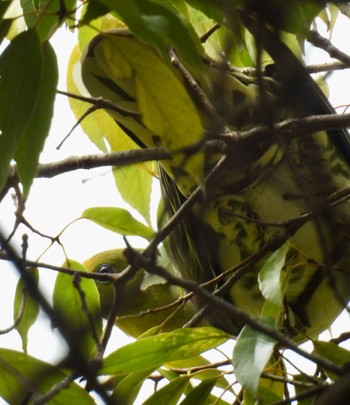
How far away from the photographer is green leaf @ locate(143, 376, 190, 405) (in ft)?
4.50

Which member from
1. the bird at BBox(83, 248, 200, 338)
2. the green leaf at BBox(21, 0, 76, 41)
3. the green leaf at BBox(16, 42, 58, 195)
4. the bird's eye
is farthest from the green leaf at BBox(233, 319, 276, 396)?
the bird's eye

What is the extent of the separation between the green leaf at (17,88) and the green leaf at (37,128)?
0.4 inches

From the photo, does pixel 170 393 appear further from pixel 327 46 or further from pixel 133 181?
pixel 327 46

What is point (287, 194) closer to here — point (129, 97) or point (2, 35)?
point (129, 97)

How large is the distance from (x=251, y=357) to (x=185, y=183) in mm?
622

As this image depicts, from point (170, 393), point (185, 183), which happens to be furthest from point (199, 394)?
point (185, 183)

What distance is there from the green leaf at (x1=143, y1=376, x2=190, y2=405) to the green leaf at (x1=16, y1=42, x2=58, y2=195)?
476 mm

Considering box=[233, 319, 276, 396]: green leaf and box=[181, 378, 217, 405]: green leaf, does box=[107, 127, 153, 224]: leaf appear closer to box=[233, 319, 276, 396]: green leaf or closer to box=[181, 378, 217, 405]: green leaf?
box=[181, 378, 217, 405]: green leaf

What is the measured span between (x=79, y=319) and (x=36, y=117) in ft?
1.59

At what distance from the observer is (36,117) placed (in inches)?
40.8

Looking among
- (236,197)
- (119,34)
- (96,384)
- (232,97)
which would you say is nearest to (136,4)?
(119,34)

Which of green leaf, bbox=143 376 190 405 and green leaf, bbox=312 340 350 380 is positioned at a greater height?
green leaf, bbox=312 340 350 380

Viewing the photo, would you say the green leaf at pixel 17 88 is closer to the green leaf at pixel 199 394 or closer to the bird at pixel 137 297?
the green leaf at pixel 199 394

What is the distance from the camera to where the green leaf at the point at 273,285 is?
1241 mm
